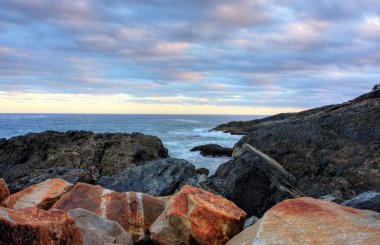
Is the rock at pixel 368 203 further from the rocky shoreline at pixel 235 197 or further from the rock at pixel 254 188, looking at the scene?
the rock at pixel 254 188

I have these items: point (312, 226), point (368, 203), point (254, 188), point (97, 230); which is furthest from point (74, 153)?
point (312, 226)

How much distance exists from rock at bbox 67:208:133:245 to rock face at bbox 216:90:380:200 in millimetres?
6680

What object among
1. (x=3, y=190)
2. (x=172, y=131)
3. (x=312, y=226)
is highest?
(x=3, y=190)

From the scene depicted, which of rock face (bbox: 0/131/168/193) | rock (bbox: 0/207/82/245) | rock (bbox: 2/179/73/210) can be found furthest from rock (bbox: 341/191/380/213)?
rock face (bbox: 0/131/168/193)

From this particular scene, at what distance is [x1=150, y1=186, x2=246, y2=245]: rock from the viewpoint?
22.0ft

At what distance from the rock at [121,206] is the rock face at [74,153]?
12.1 m

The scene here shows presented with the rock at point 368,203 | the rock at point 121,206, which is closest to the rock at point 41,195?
the rock at point 121,206

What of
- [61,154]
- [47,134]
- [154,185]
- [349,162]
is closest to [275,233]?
[154,185]

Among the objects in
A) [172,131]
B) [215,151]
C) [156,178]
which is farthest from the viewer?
[172,131]

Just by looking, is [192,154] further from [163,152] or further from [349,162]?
[349,162]

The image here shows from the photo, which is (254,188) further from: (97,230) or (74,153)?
(74,153)

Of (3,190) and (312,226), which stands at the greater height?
(3,190)

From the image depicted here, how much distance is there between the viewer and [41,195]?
8.31 m

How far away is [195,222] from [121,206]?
73.8 inches
